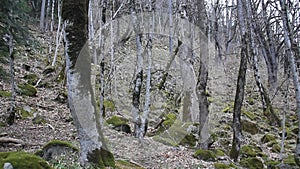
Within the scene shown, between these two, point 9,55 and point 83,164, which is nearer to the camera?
point 83,164

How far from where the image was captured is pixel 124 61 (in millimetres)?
25031

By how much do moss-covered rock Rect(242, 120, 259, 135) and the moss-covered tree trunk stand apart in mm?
11395

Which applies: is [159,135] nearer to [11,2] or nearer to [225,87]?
[11,2]

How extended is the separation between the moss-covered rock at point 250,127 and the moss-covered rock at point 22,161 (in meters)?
13.3

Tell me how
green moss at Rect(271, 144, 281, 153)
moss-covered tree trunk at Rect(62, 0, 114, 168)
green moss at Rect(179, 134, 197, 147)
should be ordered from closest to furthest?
1. moss-covered tree trunk at Rect(62, 0, 114, 168)
2. green moss at Rect(179, 134, 197, 147)
3. green moss at Rect(271, 144, 281, 153)

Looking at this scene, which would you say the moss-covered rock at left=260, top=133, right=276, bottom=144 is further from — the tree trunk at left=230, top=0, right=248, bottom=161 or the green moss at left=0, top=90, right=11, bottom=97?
the green moss at left=0, top=90, right=11, bottom=97

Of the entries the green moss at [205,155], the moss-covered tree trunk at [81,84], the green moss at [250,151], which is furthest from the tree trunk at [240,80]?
the moss-covered tree trunk at [81,84]

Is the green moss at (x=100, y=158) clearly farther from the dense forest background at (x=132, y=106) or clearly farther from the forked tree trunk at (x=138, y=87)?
the forked tree trunk at (x=138, y=87)

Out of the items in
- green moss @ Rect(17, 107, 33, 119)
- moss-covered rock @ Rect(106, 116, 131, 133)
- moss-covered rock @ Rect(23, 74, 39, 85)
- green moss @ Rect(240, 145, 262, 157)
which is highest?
moss-covered rock @ Rect(23, 74, 39, 85)

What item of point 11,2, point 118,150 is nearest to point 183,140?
point 118,150

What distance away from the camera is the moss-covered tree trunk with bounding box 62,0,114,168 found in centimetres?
705

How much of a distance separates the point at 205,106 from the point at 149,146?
2.54 m

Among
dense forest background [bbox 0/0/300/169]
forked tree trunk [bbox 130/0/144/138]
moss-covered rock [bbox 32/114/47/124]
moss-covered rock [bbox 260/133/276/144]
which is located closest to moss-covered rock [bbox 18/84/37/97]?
dense forest background [bbox 0/0/300/169]

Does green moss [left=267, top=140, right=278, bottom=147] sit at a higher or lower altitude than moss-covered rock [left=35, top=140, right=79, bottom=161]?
lower
